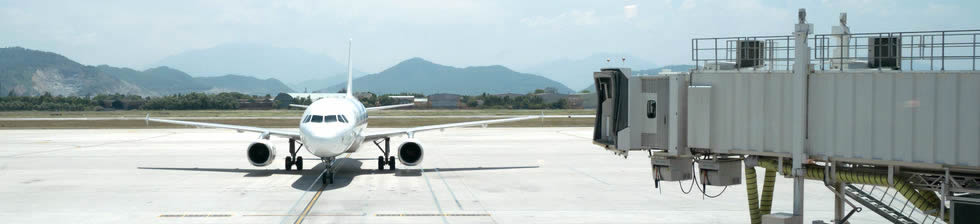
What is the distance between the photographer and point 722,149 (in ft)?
45.2

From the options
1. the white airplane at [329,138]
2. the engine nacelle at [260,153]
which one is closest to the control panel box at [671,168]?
the white airplane at [329,138]

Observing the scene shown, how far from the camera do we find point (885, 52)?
12867mm

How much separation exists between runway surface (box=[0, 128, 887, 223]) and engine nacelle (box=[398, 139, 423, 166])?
561mm

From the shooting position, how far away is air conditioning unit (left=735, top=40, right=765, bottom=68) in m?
14.4

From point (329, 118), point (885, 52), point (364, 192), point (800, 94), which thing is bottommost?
point (364, 192)

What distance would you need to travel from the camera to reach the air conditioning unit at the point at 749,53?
1439cm

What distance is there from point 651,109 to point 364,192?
1103 centimetres

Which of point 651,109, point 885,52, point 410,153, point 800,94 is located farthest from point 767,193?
point 410,153

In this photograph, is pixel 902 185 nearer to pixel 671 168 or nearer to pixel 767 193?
pixel 767 193

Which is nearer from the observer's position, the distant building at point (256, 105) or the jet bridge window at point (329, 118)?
the jet bridge window at point (329, 118)

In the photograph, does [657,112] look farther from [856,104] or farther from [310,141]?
[310,141]

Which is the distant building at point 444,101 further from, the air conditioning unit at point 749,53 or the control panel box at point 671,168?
the air conditioning unit at point 749,53

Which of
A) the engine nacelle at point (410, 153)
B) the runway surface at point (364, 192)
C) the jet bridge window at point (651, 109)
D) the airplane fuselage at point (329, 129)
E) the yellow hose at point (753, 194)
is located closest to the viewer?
the jet bridge window at point (651, 109)

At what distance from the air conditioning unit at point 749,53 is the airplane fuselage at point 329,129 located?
1398 cm
